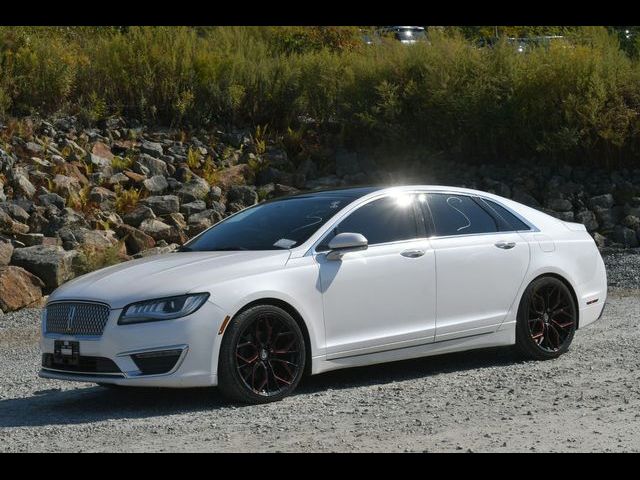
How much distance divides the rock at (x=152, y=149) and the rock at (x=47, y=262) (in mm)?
3935

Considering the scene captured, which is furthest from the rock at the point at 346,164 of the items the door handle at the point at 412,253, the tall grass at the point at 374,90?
the door handle at the point at 412,253

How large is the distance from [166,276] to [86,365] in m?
Result: 0.86

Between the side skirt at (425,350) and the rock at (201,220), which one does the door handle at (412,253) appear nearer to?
the side skirt at (425,350)

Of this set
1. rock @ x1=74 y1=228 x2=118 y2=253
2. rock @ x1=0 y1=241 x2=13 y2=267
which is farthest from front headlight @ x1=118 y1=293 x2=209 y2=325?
rock @ x1=74 y1=228 x2=118 y2=253

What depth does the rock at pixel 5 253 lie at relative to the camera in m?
14.4

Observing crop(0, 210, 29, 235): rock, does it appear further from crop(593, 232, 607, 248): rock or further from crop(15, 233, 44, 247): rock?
crop(593, 232, 607, 248): rock

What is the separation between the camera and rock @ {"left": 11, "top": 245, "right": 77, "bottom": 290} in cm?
1416

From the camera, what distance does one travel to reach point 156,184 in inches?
684

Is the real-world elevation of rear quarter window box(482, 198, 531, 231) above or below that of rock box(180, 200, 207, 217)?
above

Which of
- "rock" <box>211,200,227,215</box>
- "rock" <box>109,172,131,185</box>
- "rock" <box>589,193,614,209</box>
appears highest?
"rock" <box>109,172,131,185</box>

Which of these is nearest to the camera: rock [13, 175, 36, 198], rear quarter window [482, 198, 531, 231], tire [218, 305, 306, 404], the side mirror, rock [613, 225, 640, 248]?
tire [218, 305, 306, 404]

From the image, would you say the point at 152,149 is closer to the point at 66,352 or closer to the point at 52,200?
the point at 52,200

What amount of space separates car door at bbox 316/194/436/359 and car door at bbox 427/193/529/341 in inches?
6.0

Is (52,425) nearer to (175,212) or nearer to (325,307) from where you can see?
(325,307)
